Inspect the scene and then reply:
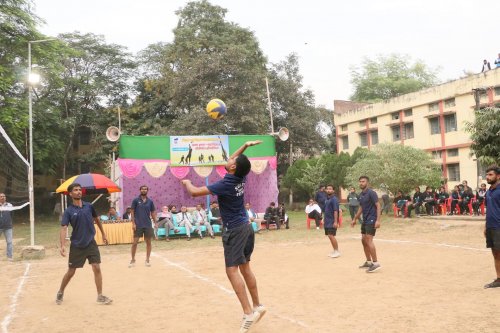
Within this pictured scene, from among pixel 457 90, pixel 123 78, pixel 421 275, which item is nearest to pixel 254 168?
pixel 421 275

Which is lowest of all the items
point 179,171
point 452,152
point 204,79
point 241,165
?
Answer: point 241,165

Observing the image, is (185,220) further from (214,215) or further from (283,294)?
(283,294)

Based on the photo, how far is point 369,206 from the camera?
364 inches

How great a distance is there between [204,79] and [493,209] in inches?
1002

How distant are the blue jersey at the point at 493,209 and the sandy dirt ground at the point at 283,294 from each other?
0.96m

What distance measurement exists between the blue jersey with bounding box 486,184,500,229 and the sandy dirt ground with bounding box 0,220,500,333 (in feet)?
3.16

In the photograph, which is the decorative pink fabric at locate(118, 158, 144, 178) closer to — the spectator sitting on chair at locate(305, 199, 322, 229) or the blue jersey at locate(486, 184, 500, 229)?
the spectator sitting on chair at locate(305, 199, 322, 229)

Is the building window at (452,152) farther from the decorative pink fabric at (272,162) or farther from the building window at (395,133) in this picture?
the decorative pink fabric at (272,162)

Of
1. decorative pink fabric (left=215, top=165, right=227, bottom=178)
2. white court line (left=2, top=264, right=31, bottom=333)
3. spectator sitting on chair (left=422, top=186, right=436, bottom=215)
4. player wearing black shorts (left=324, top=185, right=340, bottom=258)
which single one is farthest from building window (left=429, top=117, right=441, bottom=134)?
white court line (left=2, top=264, right=31, bottom=333)

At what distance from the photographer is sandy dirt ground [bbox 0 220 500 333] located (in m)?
5.53

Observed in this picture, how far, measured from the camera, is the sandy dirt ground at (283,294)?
18.1 feet

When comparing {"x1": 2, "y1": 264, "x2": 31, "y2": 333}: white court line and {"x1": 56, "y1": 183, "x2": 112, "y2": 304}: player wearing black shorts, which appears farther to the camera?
{"x1": 56, "y1": 183, "x2": 112, "y2": 304}: player wearing black shorts

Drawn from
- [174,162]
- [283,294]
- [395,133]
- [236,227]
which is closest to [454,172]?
[395,133]

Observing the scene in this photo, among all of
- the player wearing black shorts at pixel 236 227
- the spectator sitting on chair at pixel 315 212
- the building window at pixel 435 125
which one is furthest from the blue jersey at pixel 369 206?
the building window at pixel 435 125
